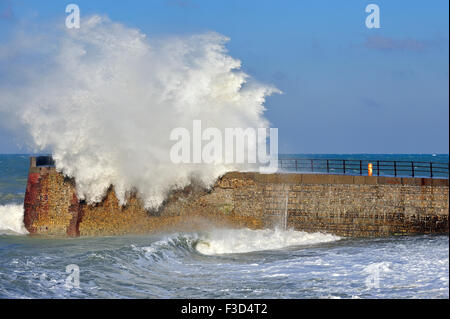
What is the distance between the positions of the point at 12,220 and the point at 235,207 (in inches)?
265

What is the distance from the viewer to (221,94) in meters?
18.4

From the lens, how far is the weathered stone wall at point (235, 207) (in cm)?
1558

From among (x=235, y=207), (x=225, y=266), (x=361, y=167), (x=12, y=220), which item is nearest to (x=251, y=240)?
(x=235, y=207)

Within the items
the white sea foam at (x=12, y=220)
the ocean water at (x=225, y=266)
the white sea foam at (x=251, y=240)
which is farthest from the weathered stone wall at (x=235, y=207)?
the white sea foam at (x=12, y=220)

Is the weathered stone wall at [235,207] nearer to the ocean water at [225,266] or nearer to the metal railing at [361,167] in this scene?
the ocean water at [225,266]

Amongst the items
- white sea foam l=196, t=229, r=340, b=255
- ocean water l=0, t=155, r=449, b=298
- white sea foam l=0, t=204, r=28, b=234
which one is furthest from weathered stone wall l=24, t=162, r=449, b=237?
white sea foam l=0, t=204, r=28, b=234

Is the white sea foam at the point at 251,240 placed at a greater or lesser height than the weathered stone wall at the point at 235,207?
lesser

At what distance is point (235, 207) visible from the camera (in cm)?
1630

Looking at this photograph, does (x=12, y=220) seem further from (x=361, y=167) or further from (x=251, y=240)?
(x=361, y=167)

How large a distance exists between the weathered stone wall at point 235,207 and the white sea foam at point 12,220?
0.67 metres

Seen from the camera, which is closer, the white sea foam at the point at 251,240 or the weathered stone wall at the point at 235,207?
the white sea foam at the point at 251,240

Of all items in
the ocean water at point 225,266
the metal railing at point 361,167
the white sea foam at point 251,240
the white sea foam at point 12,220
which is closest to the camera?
the ocean water at point 225,266
